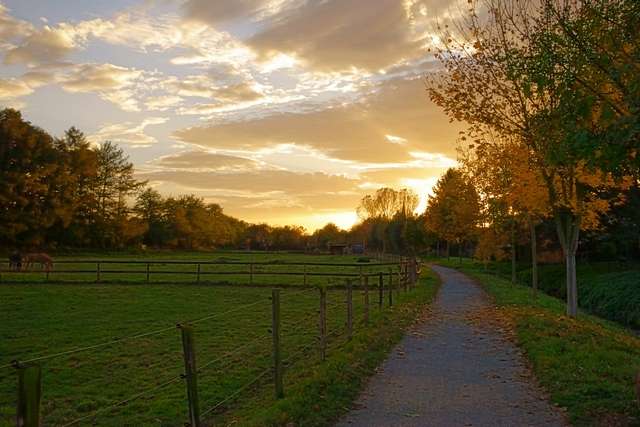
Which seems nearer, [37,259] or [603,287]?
[603,287]

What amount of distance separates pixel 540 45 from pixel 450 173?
5579 centimetres

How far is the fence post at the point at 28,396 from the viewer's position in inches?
166

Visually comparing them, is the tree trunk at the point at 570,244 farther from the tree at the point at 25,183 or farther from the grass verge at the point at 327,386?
the tree at the point at 25,183

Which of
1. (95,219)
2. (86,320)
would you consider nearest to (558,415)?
(86,320)

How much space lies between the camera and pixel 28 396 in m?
4.27

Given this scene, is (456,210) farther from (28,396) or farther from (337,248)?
(337,248)

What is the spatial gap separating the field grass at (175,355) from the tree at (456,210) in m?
18.1

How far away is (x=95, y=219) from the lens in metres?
82.4

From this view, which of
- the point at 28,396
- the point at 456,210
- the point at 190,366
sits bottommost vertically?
the point at 190,366

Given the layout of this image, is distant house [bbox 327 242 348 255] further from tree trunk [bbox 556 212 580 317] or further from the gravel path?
the gravel path

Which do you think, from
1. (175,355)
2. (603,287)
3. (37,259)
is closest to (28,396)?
(175,355)

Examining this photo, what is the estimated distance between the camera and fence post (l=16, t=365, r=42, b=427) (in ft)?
13.8

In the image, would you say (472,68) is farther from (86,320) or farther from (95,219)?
(95,219)

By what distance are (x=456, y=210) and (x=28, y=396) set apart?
40209 millimetres
